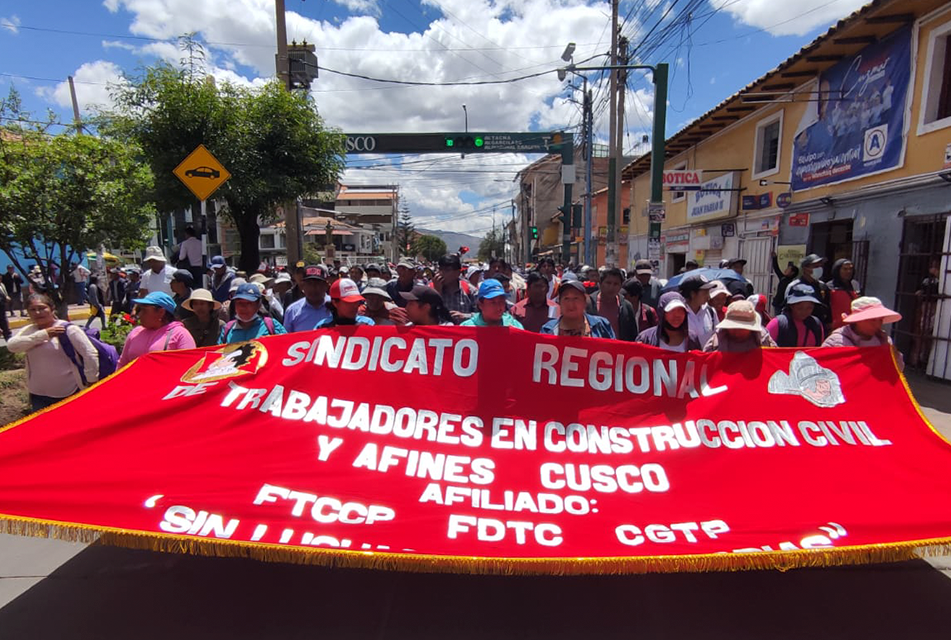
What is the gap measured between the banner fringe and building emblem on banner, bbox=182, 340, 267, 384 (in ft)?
3.59

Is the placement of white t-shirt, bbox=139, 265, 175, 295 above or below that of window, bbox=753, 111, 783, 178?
below

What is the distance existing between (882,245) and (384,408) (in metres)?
9.43

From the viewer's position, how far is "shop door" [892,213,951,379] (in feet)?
25.4

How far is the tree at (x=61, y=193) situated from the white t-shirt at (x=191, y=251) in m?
1.39

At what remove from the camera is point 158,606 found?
2.78 meters

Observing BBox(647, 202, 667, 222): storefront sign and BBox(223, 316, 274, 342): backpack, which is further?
BBox(647, 202, 667, 222): storefront sign

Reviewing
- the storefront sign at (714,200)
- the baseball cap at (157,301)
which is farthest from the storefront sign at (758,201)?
the baseball cap at (157,301)

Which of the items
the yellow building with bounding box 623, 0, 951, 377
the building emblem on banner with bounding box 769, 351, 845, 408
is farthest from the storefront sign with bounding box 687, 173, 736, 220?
the building emblem on banner with bounding box 769, 351, 845, 408

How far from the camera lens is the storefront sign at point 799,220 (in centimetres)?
1102

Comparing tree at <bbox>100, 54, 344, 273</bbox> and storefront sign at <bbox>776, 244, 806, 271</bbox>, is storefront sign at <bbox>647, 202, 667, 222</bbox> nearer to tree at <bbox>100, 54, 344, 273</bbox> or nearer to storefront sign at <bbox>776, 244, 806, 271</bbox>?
storefront sign at <bbox>776, 244, 806, 271</bbox>

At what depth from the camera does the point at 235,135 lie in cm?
942

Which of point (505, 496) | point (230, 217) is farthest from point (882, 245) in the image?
point (230, 217)

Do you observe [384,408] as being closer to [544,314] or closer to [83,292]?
[544,314]

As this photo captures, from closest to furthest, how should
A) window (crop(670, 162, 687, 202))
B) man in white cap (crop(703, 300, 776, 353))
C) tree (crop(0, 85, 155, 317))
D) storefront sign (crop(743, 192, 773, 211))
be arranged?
man in white cap (crop(703, 300, 776, 353)), tree (crop(0, 85, 155, 317)), storefront sign (crop(743, 192, 773, 211)), window (crop(670, 162, 687, 202))
